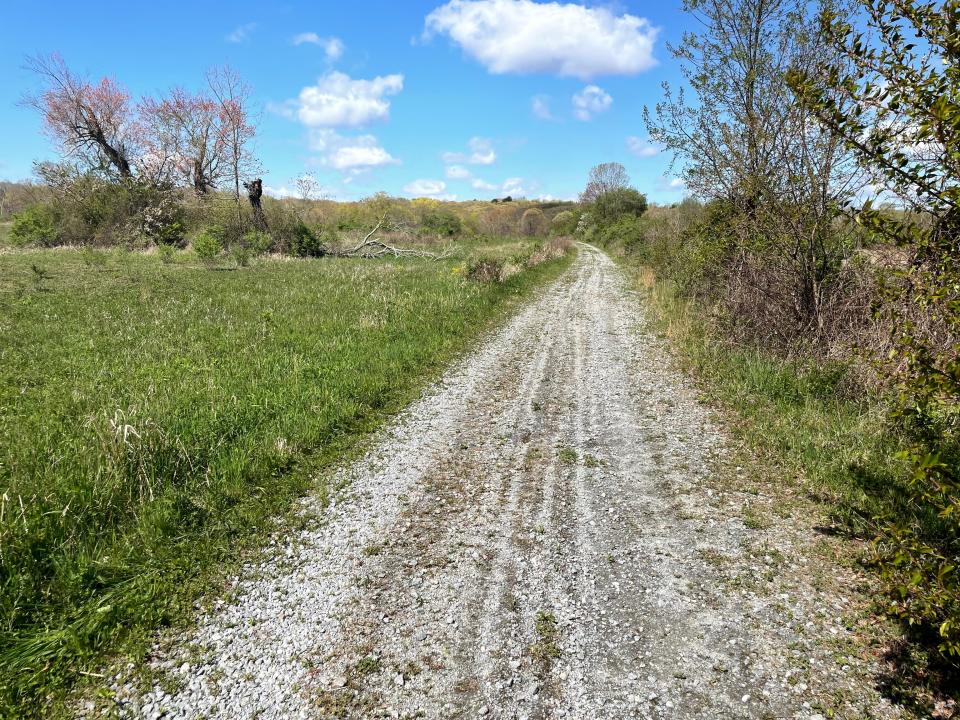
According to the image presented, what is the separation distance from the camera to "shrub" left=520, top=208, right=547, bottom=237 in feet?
226

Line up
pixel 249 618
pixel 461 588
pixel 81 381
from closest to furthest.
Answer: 1. pixel 249 618
2. pixel 461 588
3. pixel 81 381

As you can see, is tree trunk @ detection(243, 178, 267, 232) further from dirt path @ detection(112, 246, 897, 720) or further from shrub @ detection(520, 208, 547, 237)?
shrub @ detection(520, 208, 547, 237)

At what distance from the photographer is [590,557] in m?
4.23

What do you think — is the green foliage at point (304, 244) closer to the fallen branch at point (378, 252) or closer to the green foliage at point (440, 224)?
the fallen branch at point (378, 252)

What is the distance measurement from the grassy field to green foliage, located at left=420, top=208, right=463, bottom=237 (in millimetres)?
38522

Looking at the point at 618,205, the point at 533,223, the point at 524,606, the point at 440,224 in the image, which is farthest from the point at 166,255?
the point at 533,223

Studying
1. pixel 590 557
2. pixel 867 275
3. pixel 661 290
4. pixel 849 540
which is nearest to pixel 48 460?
pixel 590 557

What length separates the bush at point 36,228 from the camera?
30062 millimetres

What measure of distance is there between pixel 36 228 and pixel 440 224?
34.6m

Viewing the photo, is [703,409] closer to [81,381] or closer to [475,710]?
[475,710]

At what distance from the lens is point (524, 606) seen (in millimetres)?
3697

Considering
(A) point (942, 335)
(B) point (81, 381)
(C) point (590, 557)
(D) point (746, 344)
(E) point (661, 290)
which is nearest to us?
(C) point (590, 557)

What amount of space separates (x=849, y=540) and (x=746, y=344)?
600 cm

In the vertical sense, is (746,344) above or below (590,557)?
above
